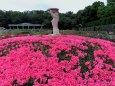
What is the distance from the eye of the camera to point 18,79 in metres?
6.09

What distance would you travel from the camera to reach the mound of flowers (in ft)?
20.1

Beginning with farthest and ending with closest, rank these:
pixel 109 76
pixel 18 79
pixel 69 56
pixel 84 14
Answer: pixel 84 14 < pixel 69 56 < pixel 109 76 < pixel 18 79

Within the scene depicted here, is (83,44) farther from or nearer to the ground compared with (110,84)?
farther from the ground

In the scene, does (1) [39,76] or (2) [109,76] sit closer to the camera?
(1) [39,76]

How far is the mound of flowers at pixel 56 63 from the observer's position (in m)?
6.14

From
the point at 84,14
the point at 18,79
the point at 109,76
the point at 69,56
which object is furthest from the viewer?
the point at 84,14

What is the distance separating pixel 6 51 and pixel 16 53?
505mm

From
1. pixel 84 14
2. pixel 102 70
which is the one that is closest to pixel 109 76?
pixel 102 70

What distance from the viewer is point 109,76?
6551 millimetres

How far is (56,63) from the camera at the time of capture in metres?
6.65

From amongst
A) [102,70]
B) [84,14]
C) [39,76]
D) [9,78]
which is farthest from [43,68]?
[84,14]

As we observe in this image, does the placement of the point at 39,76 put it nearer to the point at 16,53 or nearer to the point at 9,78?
the point at 9,78

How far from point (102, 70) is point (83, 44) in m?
1.44

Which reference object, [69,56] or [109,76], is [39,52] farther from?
[109,76]
